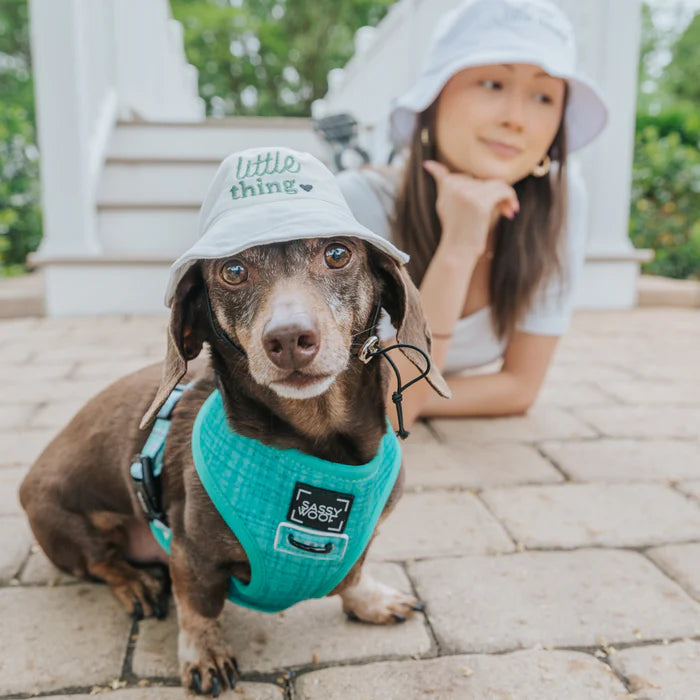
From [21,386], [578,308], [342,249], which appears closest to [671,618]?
[342,249]

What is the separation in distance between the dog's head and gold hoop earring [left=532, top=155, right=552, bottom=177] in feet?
4.39

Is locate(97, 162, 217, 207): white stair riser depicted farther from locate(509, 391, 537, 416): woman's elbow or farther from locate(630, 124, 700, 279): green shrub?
locate(630, 124, 700, 279): green shrub

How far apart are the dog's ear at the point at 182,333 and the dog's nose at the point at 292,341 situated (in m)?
0.20

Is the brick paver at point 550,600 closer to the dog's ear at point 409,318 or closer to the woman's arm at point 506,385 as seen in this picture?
the dog's ear at point 409,318

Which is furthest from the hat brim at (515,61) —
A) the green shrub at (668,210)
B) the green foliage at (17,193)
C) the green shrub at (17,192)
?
the green shrub at (17,192)

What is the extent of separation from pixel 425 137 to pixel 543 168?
0.45 meters

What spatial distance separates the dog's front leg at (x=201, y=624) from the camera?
136cm

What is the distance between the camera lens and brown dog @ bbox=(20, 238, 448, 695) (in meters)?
1.21

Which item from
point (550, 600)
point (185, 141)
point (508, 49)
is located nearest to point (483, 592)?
point (550, 600)

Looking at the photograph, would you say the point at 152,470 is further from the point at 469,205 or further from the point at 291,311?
the point at 469,205

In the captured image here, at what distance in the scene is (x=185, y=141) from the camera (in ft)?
21.7

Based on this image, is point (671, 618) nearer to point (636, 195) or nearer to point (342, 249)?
point (342, 249)

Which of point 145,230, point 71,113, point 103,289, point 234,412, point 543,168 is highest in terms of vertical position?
point 71,113

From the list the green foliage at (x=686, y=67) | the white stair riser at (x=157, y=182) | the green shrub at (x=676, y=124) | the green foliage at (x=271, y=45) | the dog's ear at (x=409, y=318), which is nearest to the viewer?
the dog's ear at (x=409, y=318)
